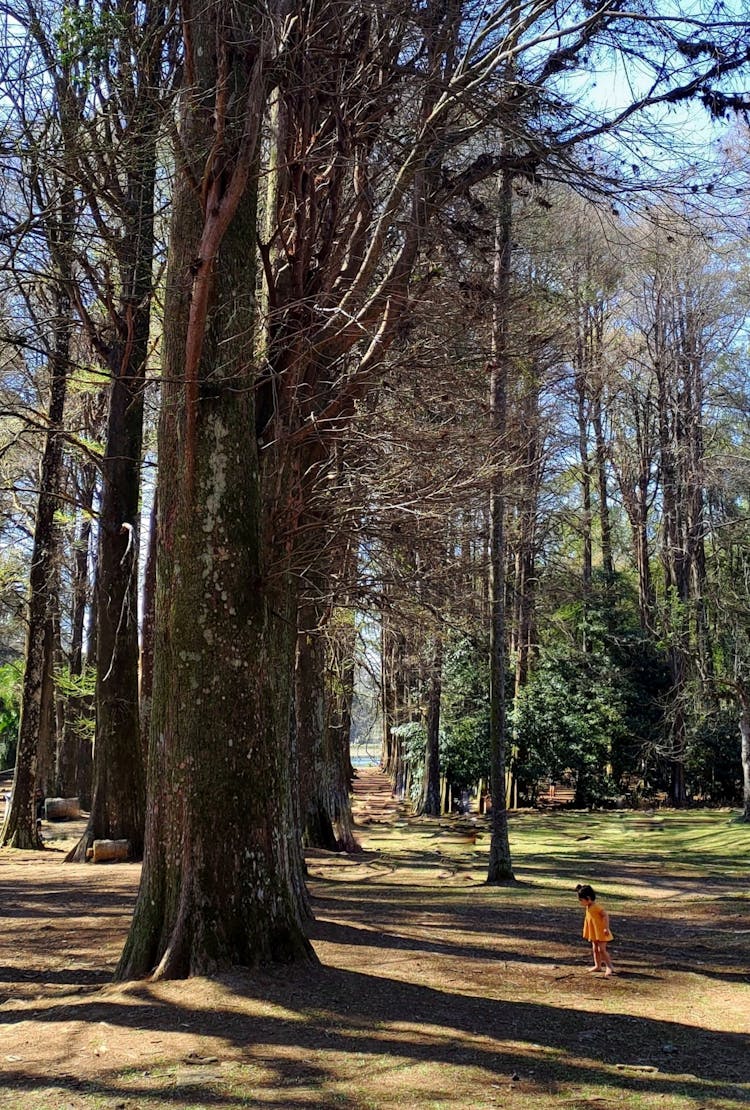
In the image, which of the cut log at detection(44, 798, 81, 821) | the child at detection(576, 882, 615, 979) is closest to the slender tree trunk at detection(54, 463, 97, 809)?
the cut log at detection(44, 798, 81, 821)

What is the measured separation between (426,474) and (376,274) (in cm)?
242

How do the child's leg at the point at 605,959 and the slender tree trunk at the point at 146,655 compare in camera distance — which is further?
the slender tree trunk at the point at 146,655

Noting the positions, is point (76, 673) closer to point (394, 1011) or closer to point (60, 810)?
point (60, 810)

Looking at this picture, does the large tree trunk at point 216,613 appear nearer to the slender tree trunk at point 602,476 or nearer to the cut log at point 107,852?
the cut log at point 107,852

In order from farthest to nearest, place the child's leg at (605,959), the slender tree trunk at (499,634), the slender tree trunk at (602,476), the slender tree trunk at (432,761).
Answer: the slender tree trunk at (602,476) < the slender tree trunk at (432,761) < the slender tree trunk at (499,634) < the child's leg at (605,959)

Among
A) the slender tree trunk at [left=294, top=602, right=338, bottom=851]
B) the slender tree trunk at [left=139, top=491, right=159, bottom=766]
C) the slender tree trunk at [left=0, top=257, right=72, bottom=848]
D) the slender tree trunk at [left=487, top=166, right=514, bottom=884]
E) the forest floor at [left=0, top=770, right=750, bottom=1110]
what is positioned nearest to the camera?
the forest floor at [left=0, top=770, right=750, bottom=1110]

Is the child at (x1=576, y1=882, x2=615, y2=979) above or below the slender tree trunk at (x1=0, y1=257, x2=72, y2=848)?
below

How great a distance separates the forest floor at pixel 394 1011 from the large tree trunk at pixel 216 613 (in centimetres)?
48

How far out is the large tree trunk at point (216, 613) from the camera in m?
7.06

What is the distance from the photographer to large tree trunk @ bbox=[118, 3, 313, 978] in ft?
23.2

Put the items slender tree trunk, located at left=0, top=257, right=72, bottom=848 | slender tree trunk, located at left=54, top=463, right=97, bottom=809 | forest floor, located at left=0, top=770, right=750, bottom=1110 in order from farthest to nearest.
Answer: slender tree trunk, located at left=54, top=463, right=97, bottom=809
slender tree trunk, located at left=0, top=257, right=72, bottom=848
forest floor, located at left=0, top=770, right=750, bottom=1110

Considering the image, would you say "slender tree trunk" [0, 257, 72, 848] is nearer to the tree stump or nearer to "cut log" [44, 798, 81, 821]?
the tree stump

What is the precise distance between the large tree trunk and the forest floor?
0.48 metres

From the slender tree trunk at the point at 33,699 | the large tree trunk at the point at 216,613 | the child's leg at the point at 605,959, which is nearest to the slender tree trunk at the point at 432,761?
the slender tree trunk at the point at 33,699
